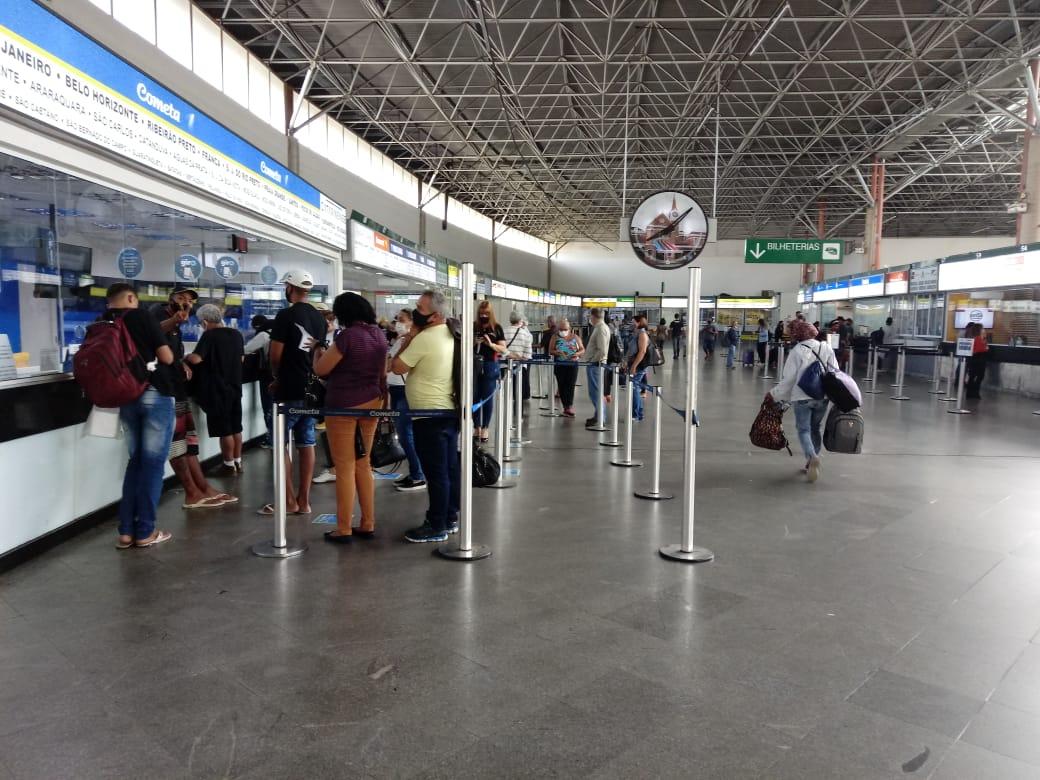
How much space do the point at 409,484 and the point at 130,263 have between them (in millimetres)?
3150

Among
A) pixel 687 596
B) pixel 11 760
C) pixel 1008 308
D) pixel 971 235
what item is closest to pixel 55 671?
pixel 11 760

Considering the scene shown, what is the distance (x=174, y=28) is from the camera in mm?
13438

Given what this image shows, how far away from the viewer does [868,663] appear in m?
3.19

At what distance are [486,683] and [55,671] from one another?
6.06ft

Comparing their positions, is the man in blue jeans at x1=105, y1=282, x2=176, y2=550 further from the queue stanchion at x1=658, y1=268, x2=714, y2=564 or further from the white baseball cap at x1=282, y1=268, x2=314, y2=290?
the queue stanchion at x1=658, y1=268, x2=714, y2=564

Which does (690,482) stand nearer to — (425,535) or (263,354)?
(425,535)

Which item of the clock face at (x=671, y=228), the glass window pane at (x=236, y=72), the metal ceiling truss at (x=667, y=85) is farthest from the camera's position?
the glass window pane at (x=236, y=72)

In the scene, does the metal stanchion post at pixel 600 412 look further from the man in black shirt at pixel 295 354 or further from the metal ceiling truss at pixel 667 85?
the metal ceiling truss at pixel 667 85

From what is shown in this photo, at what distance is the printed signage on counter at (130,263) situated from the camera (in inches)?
238

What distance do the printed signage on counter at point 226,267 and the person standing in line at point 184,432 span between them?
206 cm

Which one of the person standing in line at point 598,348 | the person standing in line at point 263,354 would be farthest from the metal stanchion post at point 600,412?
the person standing in line at point 263,354

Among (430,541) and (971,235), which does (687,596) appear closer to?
(430,541)

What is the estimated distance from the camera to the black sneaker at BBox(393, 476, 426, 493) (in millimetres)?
6547

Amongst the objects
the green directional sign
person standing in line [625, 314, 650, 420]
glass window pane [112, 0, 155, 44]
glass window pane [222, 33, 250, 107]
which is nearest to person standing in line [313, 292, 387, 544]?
person standing in line [625, 314, 650, 420]
